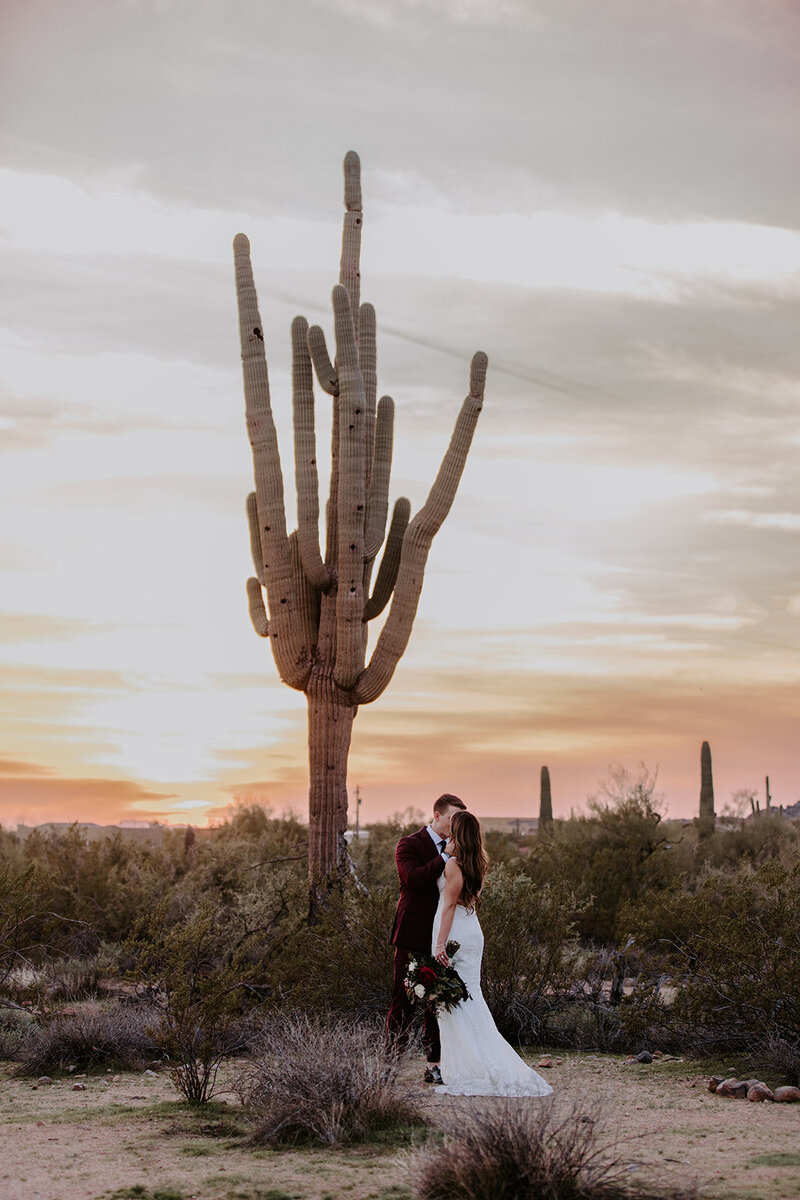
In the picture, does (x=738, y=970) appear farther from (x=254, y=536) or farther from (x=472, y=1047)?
(x=254, y=536)

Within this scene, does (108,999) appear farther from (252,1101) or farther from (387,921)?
(252,1101)

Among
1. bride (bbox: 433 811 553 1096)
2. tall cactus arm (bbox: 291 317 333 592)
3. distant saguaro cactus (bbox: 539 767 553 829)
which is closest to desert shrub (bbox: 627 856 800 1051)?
bride (bbox: 433 811 553 1096)

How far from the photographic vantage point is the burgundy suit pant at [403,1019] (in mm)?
8938

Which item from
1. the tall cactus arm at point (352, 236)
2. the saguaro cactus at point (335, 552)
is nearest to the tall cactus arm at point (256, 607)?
the saguaro cactus at point (335, 552)

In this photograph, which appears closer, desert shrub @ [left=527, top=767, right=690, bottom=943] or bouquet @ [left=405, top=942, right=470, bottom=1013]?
bouquet @ [left=405, top=942, right=470, bottom=1013]

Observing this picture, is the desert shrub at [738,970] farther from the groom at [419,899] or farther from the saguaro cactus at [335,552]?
the saguaro cactus at [335,552]

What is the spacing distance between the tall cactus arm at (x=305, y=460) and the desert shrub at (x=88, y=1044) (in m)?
5.18

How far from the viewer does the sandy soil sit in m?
6.29

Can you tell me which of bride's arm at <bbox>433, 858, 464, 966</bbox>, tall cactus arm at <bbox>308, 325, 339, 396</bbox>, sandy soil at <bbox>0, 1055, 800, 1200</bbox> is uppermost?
tall cactus arm at <bbox>308, 325, 339, 396</bbox>

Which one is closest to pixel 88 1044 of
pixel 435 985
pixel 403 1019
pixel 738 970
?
pixel 403 1019

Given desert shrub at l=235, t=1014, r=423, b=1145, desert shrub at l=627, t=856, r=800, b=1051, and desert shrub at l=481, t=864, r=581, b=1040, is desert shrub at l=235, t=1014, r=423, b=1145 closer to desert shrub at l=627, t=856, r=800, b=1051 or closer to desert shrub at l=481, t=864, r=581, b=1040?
desert shrub at l=627, t=856, r=800, b=1051

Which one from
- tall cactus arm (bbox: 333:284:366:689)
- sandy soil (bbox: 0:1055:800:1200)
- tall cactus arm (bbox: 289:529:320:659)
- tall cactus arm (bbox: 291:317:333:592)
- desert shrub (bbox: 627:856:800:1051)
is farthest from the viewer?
tall cactus arm (bbox: 289:529:320:659)

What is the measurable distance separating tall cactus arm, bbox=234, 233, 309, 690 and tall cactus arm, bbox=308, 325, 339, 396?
69 centimetres

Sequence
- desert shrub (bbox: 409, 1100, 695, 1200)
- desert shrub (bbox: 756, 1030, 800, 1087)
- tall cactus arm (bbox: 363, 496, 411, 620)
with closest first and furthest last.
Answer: desert shrub (bbox: 409, 1100, 695, 1200), desert shrub (bbox: 756, 1030, 800, 1087), tall cactus arm (bbox: 363, 496, 411, 620)
